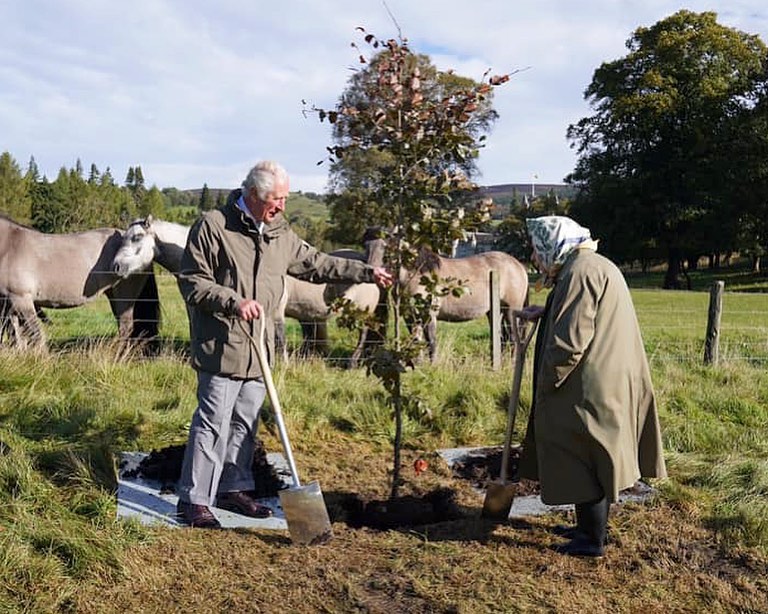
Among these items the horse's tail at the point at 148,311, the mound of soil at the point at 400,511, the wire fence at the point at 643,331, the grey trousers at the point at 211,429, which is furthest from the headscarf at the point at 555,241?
the horse's tail at the point at 148,311

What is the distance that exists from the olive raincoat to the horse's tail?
7.02 metres

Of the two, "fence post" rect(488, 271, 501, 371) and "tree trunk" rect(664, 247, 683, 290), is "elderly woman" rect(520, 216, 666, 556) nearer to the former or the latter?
"fence post" rect(488, 271, 501, 371)

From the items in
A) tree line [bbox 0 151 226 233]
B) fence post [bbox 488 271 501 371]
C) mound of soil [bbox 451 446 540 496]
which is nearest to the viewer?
mound of soil [bbox 451 446 540 496]

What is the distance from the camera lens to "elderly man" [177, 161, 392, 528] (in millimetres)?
4230

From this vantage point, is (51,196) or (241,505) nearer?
(241,505)

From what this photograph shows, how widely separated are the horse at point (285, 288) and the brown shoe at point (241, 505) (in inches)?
143

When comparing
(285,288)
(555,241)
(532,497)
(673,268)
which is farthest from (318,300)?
(673,268)

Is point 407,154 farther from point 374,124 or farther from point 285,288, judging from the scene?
point 285,288

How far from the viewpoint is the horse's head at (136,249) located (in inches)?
359

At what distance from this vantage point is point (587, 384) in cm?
390

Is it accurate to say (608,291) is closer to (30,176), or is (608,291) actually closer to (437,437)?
(437,437)

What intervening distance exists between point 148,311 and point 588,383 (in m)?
7.41

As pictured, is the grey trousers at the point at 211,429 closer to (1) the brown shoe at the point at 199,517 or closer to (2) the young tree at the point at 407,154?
(1) the brown shoe at the point at 199,517

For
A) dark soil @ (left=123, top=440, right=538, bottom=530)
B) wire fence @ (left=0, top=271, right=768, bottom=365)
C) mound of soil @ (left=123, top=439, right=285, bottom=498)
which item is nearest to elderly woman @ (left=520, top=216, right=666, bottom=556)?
dark soil @ (left=123, top=440, right=538, bottom=530)
